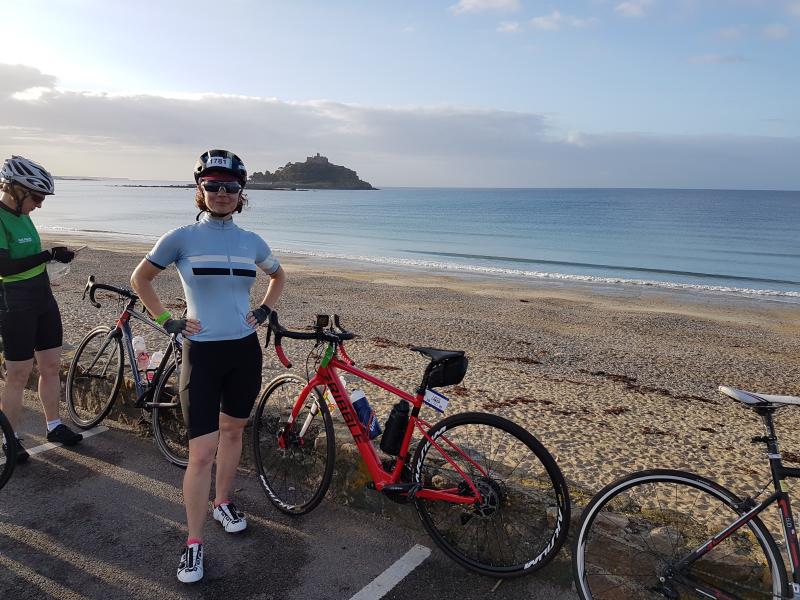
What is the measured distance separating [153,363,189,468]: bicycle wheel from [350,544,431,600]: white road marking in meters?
2.07

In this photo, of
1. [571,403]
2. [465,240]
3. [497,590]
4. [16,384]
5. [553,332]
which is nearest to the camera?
Answer: [497,590]

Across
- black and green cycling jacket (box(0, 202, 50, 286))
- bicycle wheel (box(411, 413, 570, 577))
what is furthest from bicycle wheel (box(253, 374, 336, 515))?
black and green cycling jacket (box(0, 202, 50, 286))

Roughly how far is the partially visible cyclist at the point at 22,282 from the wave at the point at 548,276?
78.6 ft

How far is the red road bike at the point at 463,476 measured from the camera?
318cm

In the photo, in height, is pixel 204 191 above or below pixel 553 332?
above

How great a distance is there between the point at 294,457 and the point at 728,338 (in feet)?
41.6

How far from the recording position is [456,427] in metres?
3.25

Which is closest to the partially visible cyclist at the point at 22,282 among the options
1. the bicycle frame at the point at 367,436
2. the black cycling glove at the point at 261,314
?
the black cycling glove at the point at 261,314

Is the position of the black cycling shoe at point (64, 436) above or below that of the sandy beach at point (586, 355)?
above

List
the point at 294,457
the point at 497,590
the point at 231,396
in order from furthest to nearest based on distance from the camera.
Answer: the point at 294,457
the point at 231,396
the point at 497,590

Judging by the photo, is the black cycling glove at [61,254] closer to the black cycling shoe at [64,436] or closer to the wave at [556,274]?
the black cycling shoe at [64,436]

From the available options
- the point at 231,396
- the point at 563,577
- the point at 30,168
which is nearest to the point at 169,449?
the point at 231,396

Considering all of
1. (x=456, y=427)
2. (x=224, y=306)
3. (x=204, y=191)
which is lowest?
(x=456, y=427)

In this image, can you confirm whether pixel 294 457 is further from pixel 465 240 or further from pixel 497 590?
pixel 465 240
